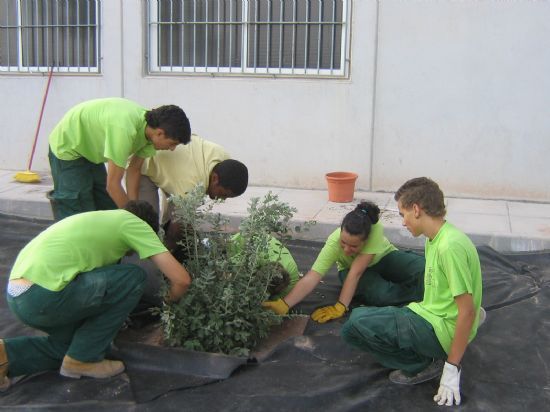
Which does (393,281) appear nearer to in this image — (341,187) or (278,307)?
(278,307)

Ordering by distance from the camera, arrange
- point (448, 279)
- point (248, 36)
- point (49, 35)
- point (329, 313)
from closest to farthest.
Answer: point (448, 279) → point (329, 313) → point (248, 36) → point (49, 35)

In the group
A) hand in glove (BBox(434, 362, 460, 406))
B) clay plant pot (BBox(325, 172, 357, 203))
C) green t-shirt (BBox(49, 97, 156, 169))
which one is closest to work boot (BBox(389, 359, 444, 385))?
hand in glove (BBox(434, 362, 460, 406))

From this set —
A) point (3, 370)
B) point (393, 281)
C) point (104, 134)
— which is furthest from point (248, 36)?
point (3, 370)

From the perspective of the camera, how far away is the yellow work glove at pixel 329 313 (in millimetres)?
3633

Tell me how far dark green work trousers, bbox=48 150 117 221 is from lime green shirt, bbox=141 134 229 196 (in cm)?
34

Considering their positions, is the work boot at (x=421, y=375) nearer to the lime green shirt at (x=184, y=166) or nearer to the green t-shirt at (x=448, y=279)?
the green t-shirt at (x=448, y=279)

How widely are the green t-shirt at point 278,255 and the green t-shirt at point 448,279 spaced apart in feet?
2.77

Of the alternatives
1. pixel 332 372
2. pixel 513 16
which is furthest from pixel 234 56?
pixel 332 372

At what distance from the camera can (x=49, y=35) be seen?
25.2ft

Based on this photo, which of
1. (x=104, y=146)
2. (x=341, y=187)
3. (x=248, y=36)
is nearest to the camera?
(x=104, y=146)

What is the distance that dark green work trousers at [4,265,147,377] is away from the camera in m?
2.80

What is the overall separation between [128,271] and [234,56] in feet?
14.8

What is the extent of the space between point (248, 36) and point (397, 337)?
15.8ft

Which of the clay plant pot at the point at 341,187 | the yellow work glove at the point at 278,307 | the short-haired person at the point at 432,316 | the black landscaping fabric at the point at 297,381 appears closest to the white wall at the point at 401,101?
the clay plant pot at the point at 341,187
